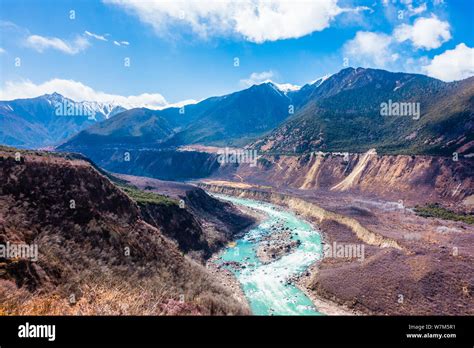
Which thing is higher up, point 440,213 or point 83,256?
point 83,256

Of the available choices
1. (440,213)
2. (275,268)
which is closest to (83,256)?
(275,268)

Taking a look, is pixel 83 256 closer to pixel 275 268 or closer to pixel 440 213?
pixel 275 268

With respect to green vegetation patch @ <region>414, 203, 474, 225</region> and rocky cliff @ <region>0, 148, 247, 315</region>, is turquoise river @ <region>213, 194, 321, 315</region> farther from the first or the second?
green vegetation patch @ <region>414, 203, 474, 225</region>

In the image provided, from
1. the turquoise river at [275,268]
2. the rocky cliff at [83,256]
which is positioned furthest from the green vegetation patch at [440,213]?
the rocky cliff at [83,256]

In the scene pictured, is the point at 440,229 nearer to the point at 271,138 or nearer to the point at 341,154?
the point at 341,154

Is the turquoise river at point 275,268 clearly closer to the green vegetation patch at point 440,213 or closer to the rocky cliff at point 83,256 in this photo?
the rocky cliff at point 83,256
